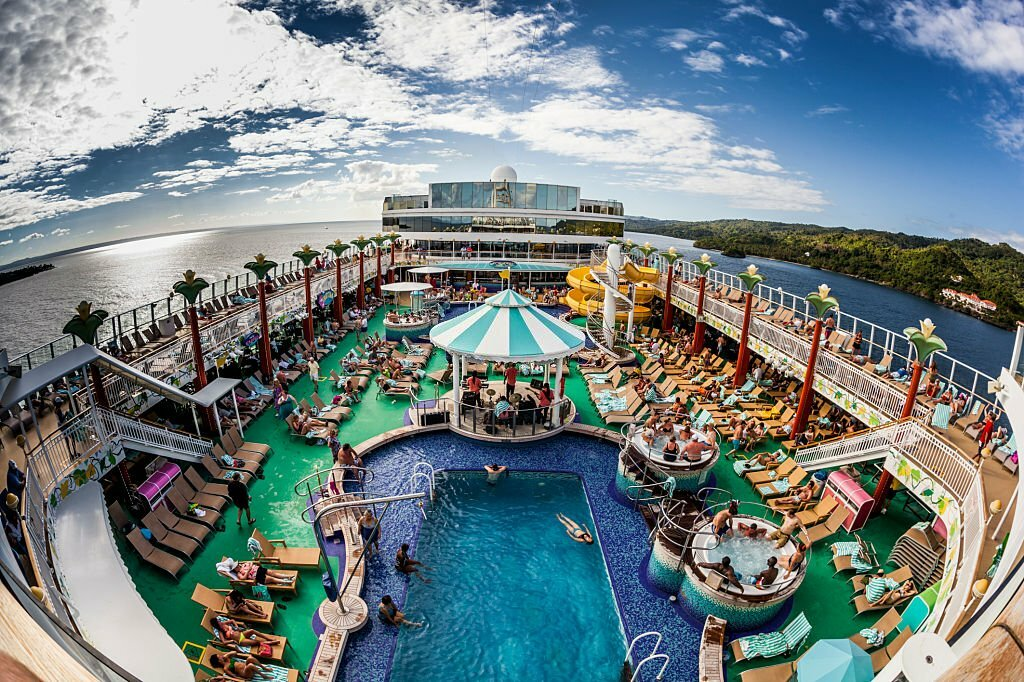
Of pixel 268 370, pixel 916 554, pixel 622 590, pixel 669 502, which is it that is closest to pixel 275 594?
pixel 622 590

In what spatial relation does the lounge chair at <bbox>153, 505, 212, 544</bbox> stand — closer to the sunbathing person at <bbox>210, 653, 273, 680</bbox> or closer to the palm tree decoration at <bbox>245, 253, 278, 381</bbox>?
the sunbathing person at <bbox>210, 653, 273, 680</bbox>

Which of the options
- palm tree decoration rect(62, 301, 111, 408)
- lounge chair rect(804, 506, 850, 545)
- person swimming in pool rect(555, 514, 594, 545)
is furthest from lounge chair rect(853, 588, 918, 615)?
palm tree decoration rect(62, 301, 111, 408)

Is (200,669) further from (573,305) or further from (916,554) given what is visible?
(573,305)

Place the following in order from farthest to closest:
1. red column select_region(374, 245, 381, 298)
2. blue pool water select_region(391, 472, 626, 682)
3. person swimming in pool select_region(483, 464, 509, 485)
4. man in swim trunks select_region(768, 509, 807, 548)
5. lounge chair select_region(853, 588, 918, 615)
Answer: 1. red column select_region(374, 245, 381, 298)
2. person swimming in pool select_region(483, 464, 509, 485)
3. man in swim trunks select_region(768, 509, 807, 548)
4. lounge chair select_region(853, 588, 918, 615)
5. blue pool water select_region(391, 472, 626, 682)

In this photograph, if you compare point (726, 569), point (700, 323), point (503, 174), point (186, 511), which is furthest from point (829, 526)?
point (503, 174)

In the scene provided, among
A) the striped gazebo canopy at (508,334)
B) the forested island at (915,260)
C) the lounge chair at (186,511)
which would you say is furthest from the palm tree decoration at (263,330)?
the forested island at (915,260)
